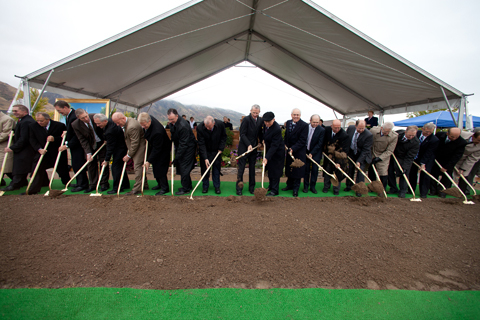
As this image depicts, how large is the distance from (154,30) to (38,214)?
4835 millimetres

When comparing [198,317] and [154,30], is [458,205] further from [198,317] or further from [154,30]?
[154,30]

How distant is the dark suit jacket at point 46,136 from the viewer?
4398mm

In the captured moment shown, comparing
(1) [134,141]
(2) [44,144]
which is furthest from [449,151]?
(2) [44,144]

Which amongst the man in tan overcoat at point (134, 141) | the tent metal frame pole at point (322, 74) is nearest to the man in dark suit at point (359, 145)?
the tent metal frame pole at point (322, 74)

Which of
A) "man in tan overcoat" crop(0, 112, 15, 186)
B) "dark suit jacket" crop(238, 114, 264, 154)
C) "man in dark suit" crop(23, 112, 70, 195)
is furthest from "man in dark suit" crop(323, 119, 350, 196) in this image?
"man in tan overcoat" crop(0, 112, 15, 186)

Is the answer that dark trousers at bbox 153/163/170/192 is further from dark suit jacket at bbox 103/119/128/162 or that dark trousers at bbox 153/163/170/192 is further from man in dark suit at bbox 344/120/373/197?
man in dark suit at bbox 344/120/373/197

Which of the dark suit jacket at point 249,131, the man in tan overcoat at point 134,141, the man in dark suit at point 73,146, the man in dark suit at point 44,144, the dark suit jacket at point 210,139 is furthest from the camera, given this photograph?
the dark suit jacket at point 249,131

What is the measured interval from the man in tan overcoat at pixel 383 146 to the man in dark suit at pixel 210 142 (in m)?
3.81

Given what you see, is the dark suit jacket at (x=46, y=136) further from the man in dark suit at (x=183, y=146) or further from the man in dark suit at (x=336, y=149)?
the man in dark suit at (x=336, y=149)

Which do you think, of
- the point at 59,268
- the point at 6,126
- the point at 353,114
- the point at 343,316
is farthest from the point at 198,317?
the point at 353,114

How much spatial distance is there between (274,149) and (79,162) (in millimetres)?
4555

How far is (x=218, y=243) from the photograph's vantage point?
2.67m

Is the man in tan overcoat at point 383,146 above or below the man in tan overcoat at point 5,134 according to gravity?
above

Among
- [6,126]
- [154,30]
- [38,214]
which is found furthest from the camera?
[154,30]
